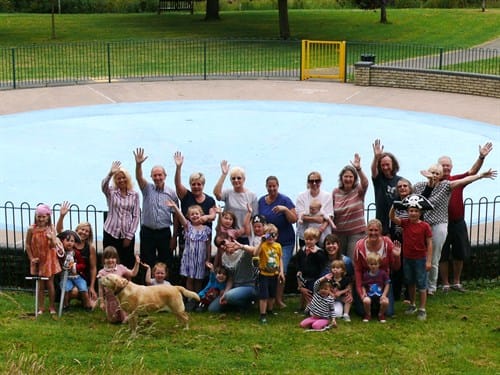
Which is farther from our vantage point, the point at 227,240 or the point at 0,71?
the point at 0,71

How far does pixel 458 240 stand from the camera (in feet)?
34.8

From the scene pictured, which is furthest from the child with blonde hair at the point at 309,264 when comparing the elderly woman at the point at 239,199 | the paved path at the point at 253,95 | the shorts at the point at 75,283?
the paved path at the point at 253,95

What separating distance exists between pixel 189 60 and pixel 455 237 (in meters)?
24.5

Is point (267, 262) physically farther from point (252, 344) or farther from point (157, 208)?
point (157, 208)

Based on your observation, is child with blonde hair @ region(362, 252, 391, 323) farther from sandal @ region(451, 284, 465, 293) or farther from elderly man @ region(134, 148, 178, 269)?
elderly man @ region(134, 148, 178, 269)

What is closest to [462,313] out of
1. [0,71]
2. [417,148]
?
[417,148]

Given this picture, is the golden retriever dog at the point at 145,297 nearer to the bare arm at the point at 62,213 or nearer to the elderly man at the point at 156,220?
the bare arm at the point at 62,213

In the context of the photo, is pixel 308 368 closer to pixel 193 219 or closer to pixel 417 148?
pixel 193 219

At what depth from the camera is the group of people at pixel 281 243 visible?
9625 mm

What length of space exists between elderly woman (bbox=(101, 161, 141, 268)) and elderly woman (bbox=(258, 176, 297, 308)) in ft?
4.70

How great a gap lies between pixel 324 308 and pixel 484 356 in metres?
1.76

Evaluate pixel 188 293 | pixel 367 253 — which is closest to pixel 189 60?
pixel 367 253

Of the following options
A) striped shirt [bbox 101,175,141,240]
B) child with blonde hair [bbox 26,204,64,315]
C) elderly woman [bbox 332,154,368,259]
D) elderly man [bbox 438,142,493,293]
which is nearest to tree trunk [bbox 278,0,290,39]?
elderly man [bbox 438,142,493,293]

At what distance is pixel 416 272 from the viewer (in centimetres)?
979
